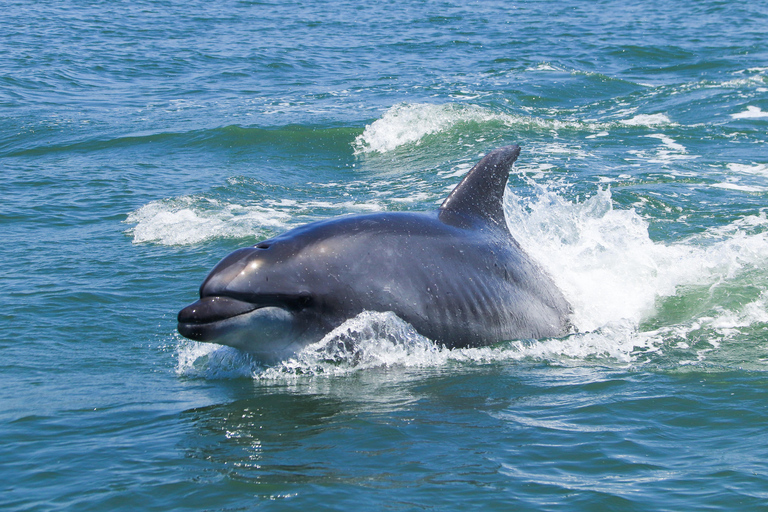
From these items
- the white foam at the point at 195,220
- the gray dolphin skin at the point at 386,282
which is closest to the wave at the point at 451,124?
the white foam at the point at 195,220

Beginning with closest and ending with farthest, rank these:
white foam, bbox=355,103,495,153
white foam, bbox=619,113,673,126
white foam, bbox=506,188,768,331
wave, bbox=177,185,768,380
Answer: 1. wave, bbox=177,185,768,380
2. white foam, bbox=506,188,768,331
3. white foam, bbox=355,103,495,153
4. white foam, bbox=619,113,673,126

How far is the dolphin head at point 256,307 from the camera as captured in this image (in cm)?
734

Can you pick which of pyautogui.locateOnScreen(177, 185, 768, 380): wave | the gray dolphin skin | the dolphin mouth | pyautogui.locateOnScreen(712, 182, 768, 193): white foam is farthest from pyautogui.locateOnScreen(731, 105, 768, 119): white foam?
the dolphin mouth

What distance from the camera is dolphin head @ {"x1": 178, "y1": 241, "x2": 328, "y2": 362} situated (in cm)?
734

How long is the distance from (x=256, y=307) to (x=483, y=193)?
319cm

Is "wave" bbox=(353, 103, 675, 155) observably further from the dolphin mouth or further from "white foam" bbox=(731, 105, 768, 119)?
the dolphin mouth

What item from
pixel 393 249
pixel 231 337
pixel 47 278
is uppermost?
pixel 393 249

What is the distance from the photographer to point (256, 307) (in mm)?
7492

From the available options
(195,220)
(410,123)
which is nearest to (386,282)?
(195,220)

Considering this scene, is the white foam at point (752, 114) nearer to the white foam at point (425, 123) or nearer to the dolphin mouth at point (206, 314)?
Result: the white foam at point (425, 123)

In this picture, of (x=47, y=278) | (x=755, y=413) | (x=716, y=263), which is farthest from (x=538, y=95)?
(x=755, y=413)

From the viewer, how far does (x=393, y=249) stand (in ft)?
27.2

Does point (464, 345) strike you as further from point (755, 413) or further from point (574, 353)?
point (755, 413)

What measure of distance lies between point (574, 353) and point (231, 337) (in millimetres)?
3688
